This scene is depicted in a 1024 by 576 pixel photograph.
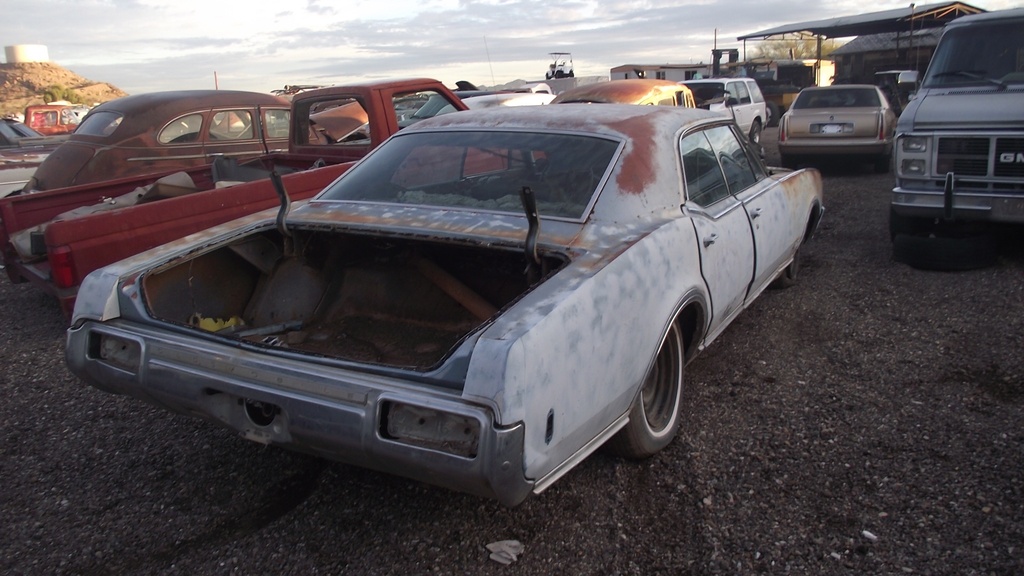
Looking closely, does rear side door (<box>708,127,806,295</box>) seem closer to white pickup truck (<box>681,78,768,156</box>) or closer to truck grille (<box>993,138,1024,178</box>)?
truck grille (<box>993,138,1024,178</box>)

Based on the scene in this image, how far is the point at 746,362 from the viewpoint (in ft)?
14.4

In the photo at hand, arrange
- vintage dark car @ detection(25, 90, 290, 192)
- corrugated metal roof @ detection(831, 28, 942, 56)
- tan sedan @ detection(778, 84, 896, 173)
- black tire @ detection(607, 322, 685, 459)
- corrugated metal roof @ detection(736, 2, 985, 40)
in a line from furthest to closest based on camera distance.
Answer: corrugated metal roof @ detection(831, 28, 942, 56)
corrugated metal roof @ detection(736, 2, 985, 40)
tan sedan @ detection(778, 84, 896, 173)
vintage dark car @ detection(25, 90, 290, 192)
black tire @ detection(607, 322, 685, 459)

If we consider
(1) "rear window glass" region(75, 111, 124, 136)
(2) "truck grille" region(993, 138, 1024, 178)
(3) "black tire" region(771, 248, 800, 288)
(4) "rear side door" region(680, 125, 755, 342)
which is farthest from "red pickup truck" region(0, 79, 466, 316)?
(2) "truck grille" region(993, 138, 1024, 178)

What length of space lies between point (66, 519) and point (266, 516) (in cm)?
76

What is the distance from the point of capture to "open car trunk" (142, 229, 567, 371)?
11.7ft

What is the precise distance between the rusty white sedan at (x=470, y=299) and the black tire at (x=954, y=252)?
1.89 meters

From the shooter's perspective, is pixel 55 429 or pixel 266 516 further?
pixel 55 429

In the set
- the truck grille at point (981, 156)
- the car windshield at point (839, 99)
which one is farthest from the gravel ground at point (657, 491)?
the car windshield at point (839, 99)

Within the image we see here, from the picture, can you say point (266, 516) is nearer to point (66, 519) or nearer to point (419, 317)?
point (66, 519)

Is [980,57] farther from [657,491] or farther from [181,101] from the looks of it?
[181,101]

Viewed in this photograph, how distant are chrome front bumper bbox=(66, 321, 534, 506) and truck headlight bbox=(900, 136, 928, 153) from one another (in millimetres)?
5136

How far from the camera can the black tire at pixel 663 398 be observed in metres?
3.25

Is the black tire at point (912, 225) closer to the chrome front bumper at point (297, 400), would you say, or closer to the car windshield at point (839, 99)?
the chrome front bumper at point (297, 400)

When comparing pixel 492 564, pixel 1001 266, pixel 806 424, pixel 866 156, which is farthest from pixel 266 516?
pixel 866 156
